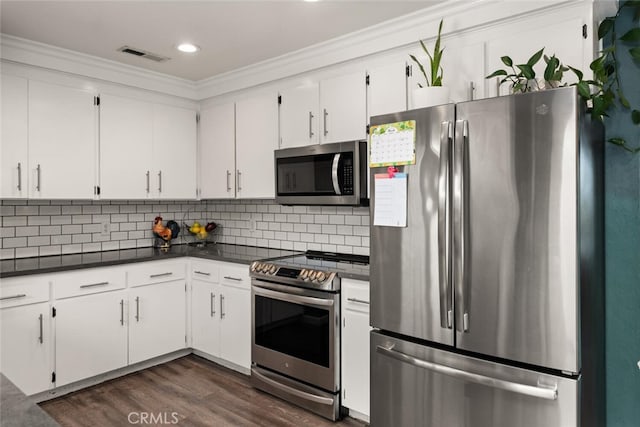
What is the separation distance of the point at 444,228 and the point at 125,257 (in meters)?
2.57

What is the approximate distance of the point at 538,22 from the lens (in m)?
2.21

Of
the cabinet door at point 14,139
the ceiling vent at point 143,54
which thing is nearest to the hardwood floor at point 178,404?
the cabinet door at point 14,139

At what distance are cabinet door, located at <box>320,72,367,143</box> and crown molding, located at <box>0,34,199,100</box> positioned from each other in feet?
5.02

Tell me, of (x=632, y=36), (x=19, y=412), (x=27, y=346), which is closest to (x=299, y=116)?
(x=632, y=36)

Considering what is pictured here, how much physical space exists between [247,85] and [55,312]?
221cm

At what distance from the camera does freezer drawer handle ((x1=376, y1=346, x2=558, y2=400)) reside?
164 cm

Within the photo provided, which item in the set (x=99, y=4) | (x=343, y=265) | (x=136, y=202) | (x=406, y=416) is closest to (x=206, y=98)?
(x=136, y=202)

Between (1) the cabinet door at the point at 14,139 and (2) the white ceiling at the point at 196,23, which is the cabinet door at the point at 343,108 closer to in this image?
(2) the white ceiling at the point at 196,23

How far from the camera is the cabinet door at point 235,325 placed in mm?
3297

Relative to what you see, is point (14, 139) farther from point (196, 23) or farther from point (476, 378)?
point (476, 378)

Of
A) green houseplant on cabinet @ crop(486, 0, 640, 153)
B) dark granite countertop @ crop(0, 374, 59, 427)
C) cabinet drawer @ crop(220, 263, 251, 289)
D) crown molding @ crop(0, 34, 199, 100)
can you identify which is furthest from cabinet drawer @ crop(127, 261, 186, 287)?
green houseplant on cabinet @ crop(486, 0, 640, 153)

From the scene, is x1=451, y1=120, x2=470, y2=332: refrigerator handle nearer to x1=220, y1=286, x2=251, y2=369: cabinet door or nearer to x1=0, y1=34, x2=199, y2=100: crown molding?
A: x1=220, y1=286, x2=251, y2=369: cabinet door

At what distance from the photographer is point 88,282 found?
123 inches

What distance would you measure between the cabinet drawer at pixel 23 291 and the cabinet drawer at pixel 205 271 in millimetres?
1096
